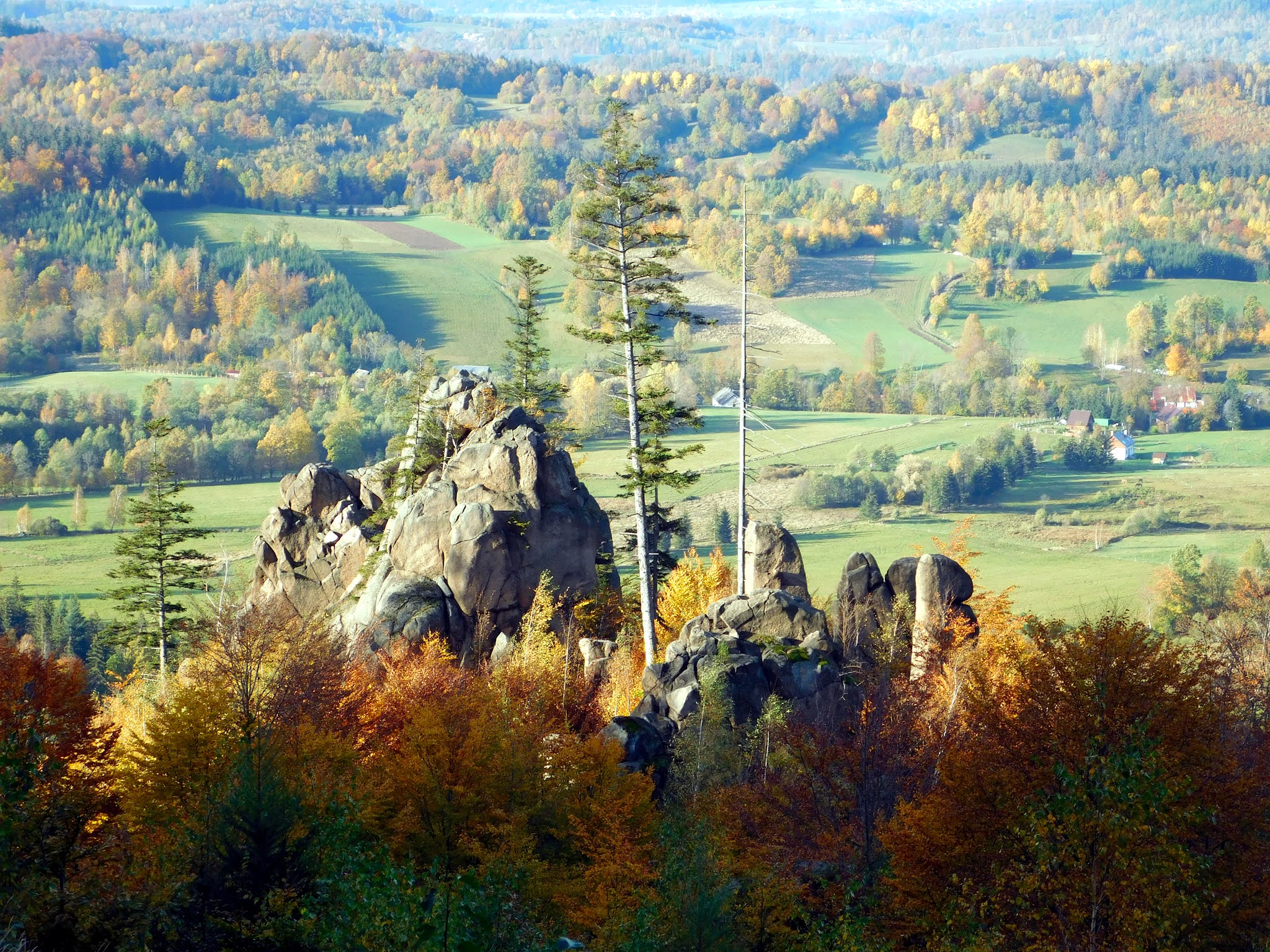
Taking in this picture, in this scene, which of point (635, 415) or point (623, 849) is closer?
point (623, 849)

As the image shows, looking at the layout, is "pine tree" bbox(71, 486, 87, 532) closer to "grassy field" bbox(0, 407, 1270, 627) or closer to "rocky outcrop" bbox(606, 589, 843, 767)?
"grassy field" bbox(0, 407, 1270, 627)

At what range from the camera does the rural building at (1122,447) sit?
621 feet

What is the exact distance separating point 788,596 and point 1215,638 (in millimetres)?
34807

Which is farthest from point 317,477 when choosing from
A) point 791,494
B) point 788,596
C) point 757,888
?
point 791,494

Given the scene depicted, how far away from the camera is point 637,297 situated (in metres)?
53.6

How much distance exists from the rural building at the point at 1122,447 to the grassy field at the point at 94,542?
12228cm

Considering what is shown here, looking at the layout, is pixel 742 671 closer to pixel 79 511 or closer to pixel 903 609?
pixel 903 609

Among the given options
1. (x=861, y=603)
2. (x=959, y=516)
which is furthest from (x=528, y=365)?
(x=959, y=516)

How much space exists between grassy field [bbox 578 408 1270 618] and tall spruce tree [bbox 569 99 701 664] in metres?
64.0

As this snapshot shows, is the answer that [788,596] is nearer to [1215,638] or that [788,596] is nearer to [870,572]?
[870,572]

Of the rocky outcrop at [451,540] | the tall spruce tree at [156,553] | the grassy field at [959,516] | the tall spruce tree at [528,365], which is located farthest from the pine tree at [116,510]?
the rocky outcrop at [451,540]

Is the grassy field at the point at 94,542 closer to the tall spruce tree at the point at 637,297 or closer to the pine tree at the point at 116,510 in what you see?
the pine tree at the point at 116,510

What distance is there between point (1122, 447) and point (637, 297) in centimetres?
15463

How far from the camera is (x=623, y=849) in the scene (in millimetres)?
35781
